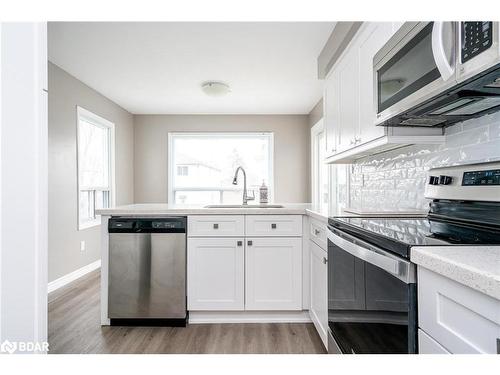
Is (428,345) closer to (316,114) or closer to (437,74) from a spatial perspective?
(437,74)

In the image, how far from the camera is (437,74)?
1.09 meters

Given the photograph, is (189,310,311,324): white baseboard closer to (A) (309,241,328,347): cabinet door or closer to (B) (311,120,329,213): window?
(A) (309,241,328,347): cabinet door

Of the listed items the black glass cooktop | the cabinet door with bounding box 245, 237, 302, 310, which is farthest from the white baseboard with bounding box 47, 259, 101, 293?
the black glass cooktop

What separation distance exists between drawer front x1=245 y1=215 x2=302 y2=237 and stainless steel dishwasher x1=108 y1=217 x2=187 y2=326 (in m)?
0.55

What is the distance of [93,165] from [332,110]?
3.54 metres

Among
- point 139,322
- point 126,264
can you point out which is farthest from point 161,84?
point 139,322

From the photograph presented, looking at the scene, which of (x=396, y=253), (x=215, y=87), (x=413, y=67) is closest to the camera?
(x=396, y=253)

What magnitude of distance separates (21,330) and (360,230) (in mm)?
1210

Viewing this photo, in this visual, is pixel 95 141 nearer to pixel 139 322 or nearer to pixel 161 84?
pixel 161 84

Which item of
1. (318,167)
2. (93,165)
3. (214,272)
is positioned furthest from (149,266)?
(318,167)

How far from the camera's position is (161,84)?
4129mm

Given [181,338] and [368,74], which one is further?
[181,338]

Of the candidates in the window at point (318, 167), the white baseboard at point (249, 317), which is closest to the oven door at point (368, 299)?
the white baseboard at point (249, 317)

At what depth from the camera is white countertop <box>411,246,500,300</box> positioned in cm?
59
